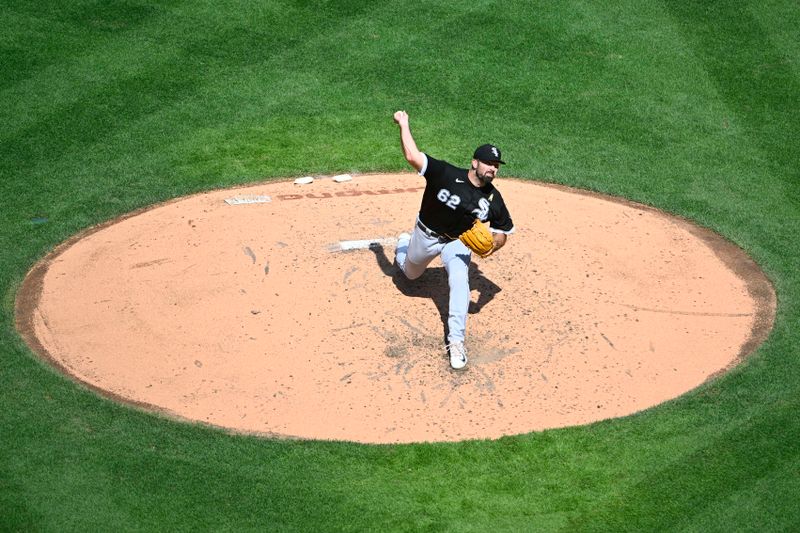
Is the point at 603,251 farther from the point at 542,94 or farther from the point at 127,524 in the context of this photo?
the point at 127,524

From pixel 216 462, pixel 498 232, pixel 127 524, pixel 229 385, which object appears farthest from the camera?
pixel 498 232

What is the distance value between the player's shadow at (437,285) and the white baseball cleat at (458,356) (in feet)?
2.40

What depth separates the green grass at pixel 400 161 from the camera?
810 cm

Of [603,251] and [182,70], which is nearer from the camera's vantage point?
[603,251]

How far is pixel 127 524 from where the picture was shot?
7.73 meters

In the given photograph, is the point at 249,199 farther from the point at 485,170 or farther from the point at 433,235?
the point at 485,170

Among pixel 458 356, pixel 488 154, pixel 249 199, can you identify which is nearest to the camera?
pixel 458 356

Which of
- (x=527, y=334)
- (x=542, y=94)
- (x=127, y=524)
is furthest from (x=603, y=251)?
(x=127, y=524)

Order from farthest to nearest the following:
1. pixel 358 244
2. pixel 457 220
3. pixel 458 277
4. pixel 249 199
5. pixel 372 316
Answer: pixel 249 199 → pixel 358 244 → pixel 372 316 → pixel 457 220 → pixel 458 277

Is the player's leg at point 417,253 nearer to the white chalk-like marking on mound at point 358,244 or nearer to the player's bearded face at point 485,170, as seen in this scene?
the white chalk-like marking on mound at point 358,244

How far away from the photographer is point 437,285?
11.3 meters

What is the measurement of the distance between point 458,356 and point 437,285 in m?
1.50

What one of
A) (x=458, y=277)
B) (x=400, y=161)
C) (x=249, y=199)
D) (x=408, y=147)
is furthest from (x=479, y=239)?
(x=400, y=161)

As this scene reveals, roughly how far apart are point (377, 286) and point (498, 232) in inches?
Answer: 53.9
